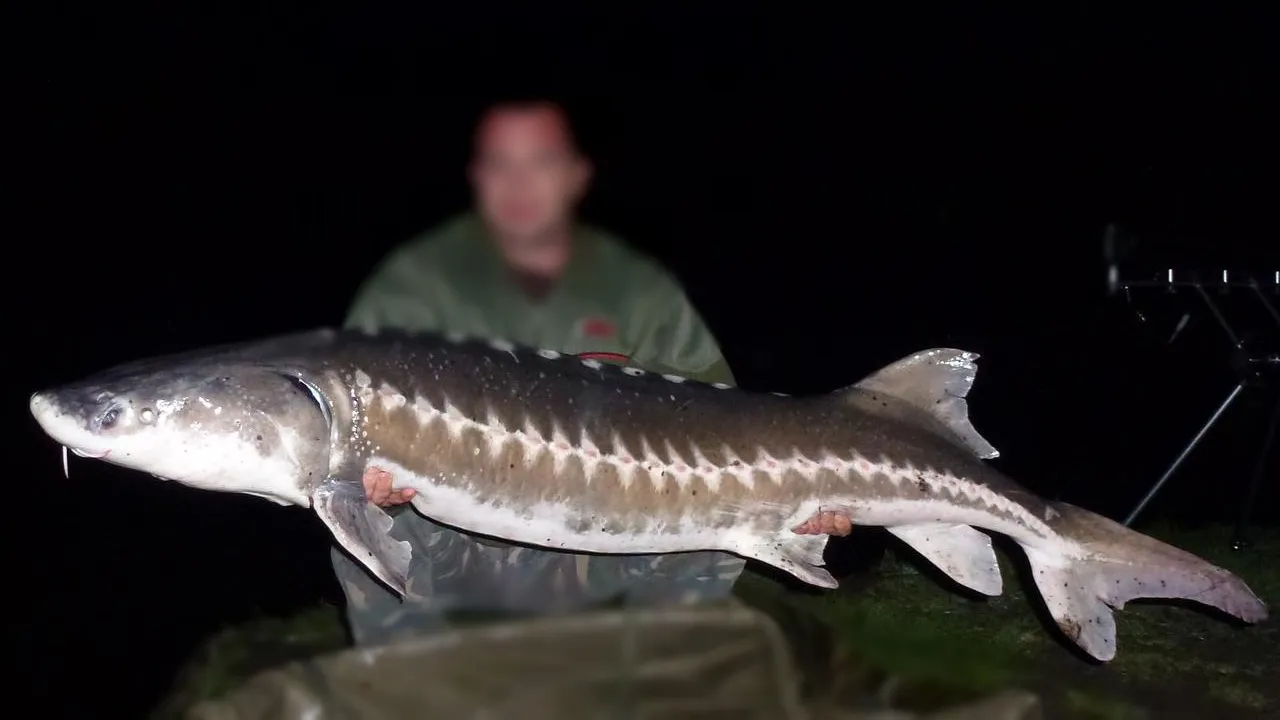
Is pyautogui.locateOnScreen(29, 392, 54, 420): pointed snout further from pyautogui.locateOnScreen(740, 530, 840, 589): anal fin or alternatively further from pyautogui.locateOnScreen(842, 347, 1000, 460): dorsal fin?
pyautogui.locateOnScreen(842, 347, 1000, 460): dorsal fin

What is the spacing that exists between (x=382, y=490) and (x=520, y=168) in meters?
0.91

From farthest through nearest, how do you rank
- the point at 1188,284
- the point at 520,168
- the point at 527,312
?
the point at 1188,284 < the point at 527,312 < the point at 520,168

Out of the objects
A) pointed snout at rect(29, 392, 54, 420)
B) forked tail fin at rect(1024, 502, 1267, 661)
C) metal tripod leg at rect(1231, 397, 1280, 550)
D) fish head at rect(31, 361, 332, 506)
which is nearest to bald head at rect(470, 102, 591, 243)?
fish head at rect(31, 361, 332, 506)

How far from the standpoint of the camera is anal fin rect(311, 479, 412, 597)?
1.79m

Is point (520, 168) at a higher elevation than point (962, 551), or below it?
higher

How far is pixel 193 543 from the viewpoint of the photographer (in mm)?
6027

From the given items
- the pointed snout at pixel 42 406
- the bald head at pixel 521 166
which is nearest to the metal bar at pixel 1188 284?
the bald head at pixel 521 166

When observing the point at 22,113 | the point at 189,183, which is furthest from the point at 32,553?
the point at 22,113

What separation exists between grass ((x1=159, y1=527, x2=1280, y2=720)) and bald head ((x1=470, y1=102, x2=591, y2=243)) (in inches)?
46.7

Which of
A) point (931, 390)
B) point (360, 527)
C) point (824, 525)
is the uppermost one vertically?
point (931, 390)

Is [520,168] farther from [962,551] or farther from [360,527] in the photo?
[962,551]

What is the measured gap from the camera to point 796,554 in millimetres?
2193

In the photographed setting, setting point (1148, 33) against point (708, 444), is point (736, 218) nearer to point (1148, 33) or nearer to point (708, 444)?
point (1148, 33)

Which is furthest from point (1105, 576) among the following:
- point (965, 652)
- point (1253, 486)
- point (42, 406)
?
point (42, 406)
